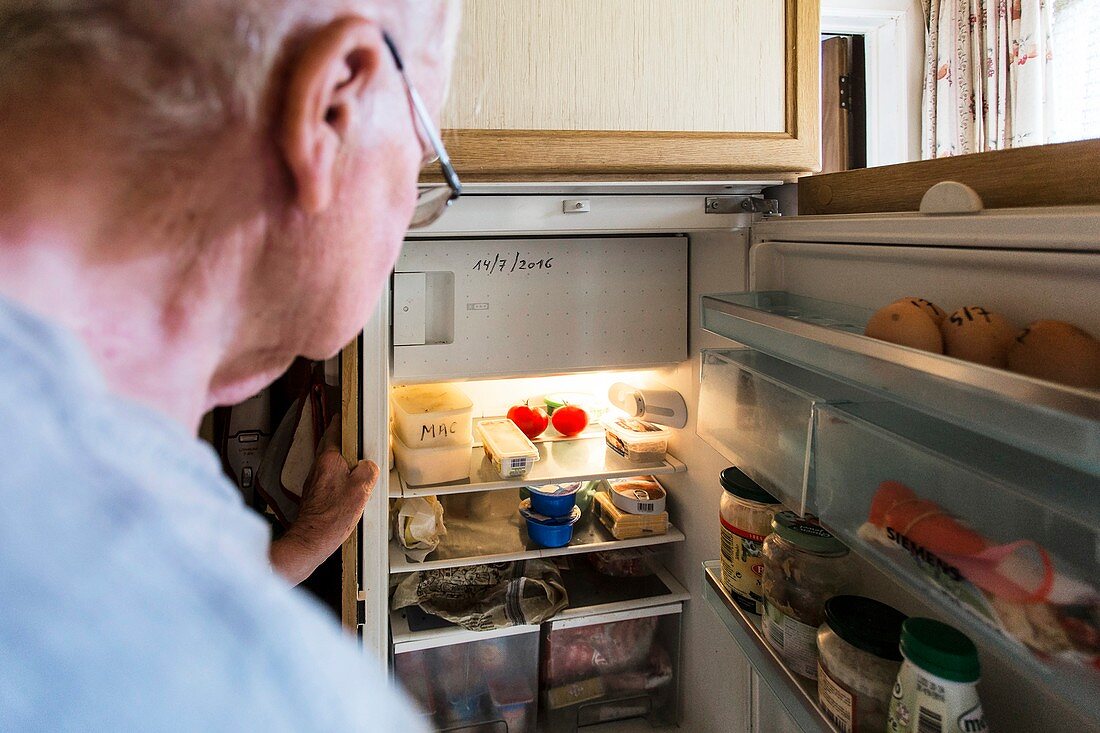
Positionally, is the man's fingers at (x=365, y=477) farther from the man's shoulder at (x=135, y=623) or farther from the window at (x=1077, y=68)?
the window at (x=1077, y=68)

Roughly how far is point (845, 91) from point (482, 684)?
5.63 feet

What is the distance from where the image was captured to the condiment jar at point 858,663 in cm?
80

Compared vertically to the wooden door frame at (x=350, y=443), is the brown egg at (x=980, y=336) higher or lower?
higher

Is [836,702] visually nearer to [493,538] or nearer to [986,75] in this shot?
[493,538]

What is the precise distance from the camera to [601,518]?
1681 millimetres

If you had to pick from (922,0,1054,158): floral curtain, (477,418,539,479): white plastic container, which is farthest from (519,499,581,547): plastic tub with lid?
(922,0,1054,158): floral curtain

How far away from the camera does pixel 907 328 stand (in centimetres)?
71

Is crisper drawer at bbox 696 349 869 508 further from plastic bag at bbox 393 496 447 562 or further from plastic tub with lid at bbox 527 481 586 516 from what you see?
plastic bag at bbox 393 496 447 562

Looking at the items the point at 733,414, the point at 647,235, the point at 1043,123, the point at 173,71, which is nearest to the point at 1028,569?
the point at 733,414

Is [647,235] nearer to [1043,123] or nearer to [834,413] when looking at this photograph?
[834,413]

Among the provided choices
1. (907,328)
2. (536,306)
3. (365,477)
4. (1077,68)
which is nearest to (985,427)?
(907,328)

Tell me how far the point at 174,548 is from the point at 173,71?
165mm

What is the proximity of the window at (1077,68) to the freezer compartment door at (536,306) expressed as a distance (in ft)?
2.97

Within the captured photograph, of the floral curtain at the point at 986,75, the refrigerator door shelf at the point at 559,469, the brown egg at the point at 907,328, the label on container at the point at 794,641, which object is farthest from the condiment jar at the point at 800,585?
the floral curtain at the point at 986,75
